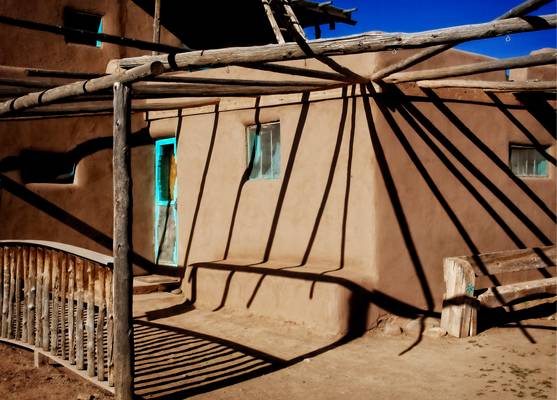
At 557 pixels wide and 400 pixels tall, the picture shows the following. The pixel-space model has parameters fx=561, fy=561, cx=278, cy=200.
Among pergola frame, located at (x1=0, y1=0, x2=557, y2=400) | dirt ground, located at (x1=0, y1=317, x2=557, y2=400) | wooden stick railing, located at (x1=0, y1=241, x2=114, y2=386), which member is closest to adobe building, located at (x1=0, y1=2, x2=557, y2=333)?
dirt ground, located at (x1=0, y1=317, x2=557, y2=400)

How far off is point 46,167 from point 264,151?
3.93m

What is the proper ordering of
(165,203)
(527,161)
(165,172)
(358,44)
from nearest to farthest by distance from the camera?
(358,44) < (527,161) < (165,203) < (165,172)

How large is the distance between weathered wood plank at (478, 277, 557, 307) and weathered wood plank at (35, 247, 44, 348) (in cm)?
531

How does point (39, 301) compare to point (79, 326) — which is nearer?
point (79, 326)

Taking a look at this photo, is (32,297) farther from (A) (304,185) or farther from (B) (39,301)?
(A) (304,185)

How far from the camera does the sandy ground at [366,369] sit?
17.8ft

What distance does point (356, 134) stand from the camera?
25.4 ft

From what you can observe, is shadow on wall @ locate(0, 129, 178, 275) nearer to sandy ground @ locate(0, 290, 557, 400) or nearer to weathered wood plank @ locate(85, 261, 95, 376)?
sandy ground @ locate(0, 290, 557, 400)

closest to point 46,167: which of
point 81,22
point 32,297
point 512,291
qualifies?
point 81,22

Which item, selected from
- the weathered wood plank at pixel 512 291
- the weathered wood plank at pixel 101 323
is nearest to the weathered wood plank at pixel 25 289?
the weathered wood plank at pixel 101 323

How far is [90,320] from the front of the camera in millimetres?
5230

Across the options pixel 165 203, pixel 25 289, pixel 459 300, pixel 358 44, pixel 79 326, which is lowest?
pixel 459 300

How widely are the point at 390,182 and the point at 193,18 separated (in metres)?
7.36

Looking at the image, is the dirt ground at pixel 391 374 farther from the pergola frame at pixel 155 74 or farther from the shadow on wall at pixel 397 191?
the pergola frame at pixel 155 74
